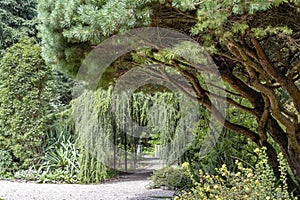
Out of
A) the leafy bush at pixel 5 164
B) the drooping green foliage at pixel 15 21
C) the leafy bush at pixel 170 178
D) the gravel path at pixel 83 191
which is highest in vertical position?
the drooping green foliage at pixel 15 21

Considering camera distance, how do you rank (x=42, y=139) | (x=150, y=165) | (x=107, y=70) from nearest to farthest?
(x=107, y=70)
(x=42, y=139)
(x=150, y=165)

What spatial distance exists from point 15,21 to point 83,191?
25.2ft

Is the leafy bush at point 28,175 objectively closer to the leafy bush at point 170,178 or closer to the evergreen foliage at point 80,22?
the leafy bush at point 170,178

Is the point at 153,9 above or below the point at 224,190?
above

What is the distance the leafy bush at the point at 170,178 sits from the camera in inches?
187

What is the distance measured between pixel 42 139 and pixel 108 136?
1380mm

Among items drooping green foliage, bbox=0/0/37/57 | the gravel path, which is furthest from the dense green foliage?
drooping green foliage, bbox=0/0/37/57

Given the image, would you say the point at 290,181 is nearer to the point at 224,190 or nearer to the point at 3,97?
the point at 224,190

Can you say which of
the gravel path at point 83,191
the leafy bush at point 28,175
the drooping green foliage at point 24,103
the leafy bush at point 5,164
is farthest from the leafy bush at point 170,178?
the leafy bush at point 5,164

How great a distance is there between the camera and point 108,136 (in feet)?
20.7

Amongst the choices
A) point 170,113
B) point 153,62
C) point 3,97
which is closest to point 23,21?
point 3,97

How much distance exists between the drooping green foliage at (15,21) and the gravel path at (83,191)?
5.96 metres

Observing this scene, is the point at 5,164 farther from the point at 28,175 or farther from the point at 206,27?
the point at 206,27

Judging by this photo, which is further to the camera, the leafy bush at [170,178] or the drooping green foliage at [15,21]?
the drooping green foliage at [15,21]
